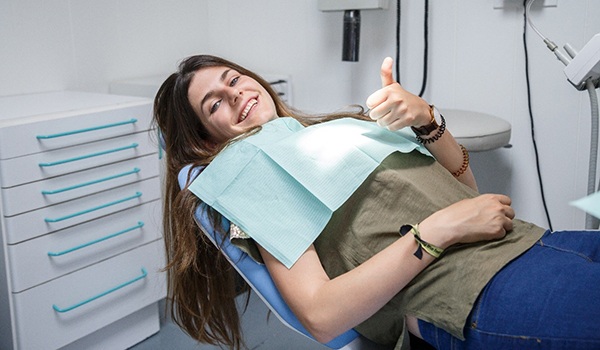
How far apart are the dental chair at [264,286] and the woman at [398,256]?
2 centimetres

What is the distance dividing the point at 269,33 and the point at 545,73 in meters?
1.20

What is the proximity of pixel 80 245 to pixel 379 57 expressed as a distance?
132 cm

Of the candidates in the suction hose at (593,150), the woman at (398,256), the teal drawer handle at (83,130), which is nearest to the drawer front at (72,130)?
the teal drawer handle at (83,130)

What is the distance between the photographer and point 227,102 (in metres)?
1.40

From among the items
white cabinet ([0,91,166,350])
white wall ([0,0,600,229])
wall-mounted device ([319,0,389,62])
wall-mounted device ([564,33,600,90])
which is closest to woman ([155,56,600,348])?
wall-mounted device ([564,33,600,90])

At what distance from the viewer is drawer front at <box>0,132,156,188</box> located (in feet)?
5.57

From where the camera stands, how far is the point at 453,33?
2.26 m

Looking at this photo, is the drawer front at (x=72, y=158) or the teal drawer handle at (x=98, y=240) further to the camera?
the teal drawer handle at (x=98, y=240)

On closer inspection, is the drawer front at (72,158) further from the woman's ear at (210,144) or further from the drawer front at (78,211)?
the woman's ear at (210,144)

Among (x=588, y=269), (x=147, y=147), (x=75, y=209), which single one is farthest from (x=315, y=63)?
(x=588, y=269)

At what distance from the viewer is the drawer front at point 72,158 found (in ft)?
5.57

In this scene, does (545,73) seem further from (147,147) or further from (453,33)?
(147,147)

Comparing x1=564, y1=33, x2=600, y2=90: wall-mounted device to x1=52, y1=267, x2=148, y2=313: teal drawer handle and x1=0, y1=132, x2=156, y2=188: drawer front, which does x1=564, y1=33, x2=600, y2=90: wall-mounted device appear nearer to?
x1=0, y1=132, x2=156, y2=188: drawer front

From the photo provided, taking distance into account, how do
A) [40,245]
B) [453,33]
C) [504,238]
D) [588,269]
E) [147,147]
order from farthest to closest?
[453,33]
[147,147]
[40,245]
[504,238]
[588,269]
